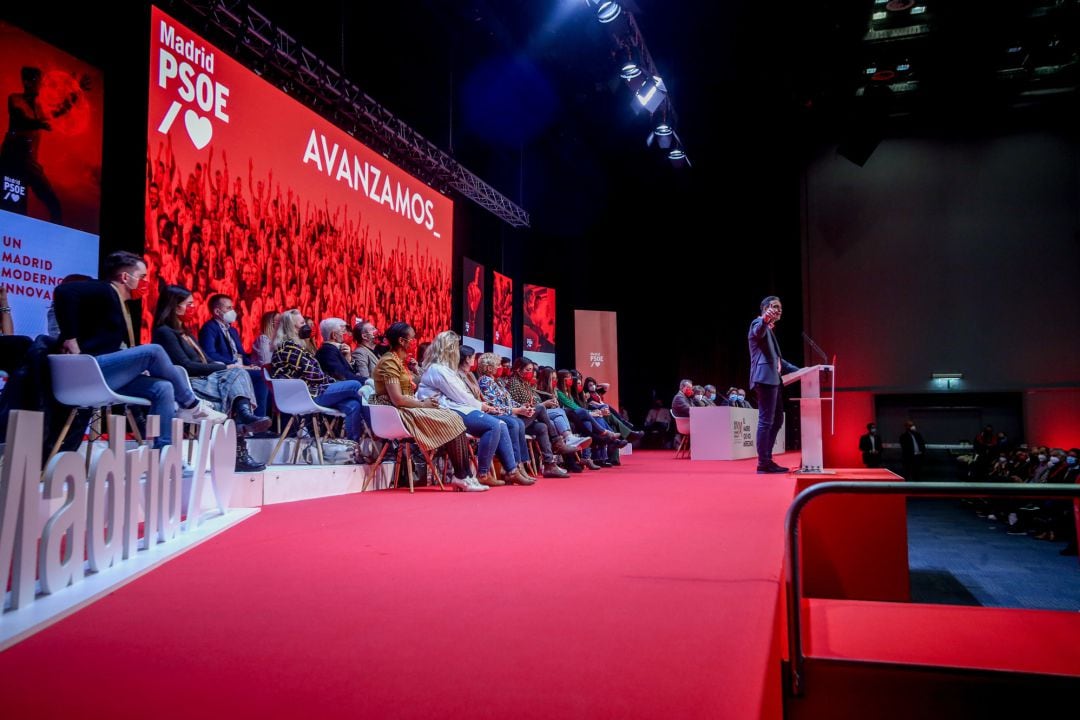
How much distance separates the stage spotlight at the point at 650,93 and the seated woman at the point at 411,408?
18.0 feet

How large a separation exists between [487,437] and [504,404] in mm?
1037

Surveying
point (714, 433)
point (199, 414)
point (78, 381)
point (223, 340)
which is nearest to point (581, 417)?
point (714, 433)

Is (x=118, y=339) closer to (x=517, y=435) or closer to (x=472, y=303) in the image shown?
(x=517, y=435)

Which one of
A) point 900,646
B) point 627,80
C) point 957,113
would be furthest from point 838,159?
point 900,646

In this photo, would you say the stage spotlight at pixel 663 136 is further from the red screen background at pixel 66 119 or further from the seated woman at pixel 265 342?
the red screen background at pixel 66 119

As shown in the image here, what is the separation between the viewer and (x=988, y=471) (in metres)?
11.3

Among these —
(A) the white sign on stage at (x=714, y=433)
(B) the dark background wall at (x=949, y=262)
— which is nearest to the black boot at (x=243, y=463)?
(A) the white sign on stage at (x=714, y=433)

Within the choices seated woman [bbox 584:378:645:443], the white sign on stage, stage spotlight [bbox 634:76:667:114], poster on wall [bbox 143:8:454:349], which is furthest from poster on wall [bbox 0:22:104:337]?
the white sign on stage

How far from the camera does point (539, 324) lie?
12617mm

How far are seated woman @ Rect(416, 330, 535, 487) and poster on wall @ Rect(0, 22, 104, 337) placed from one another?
2463 mm

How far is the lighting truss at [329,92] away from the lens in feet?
19.0

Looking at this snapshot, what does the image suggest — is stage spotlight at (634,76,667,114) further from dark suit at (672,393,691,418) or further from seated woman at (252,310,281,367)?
seated woman at (252,310,281,367)

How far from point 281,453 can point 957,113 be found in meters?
13.7

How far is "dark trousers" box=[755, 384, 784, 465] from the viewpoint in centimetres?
546
